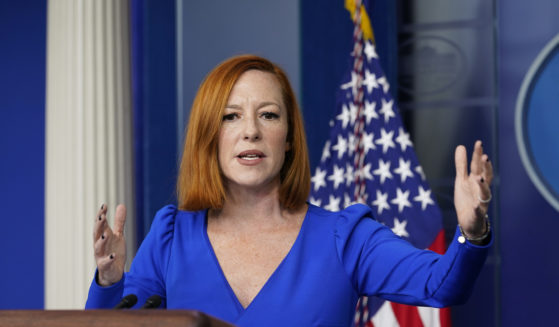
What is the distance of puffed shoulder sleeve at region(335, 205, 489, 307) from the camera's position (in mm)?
1660

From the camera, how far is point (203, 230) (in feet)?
6.57

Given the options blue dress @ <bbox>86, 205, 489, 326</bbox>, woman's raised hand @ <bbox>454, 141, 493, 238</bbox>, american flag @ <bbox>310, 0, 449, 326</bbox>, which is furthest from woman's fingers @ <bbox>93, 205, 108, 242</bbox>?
american flag @ <bbox>310, 0, 449, 326</bbox>

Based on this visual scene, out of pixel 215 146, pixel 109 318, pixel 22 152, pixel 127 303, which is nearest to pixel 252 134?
pixel 215 146

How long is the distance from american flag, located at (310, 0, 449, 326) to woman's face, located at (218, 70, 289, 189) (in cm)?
183

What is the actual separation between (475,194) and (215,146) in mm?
706

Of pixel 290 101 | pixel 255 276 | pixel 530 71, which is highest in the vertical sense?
pixel 530 71

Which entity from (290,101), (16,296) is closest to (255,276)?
(290,101)

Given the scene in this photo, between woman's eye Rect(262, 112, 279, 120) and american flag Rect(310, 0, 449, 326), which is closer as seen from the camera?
woman's eye Rect(262, 112, 279, 120)

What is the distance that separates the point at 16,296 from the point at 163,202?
1197mm

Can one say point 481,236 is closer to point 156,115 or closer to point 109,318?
point 109,318

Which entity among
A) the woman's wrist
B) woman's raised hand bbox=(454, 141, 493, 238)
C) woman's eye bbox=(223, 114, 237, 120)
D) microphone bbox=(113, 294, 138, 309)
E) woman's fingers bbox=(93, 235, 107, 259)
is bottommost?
microphone bbox=(113, 294, 138, 309)

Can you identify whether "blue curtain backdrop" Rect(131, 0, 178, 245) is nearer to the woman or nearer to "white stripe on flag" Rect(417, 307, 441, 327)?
"white stripe on flag" Rect(417, 307, 441, 327)

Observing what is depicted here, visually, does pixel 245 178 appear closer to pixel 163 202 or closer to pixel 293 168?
pixel 293 168

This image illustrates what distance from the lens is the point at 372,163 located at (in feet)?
12.7
